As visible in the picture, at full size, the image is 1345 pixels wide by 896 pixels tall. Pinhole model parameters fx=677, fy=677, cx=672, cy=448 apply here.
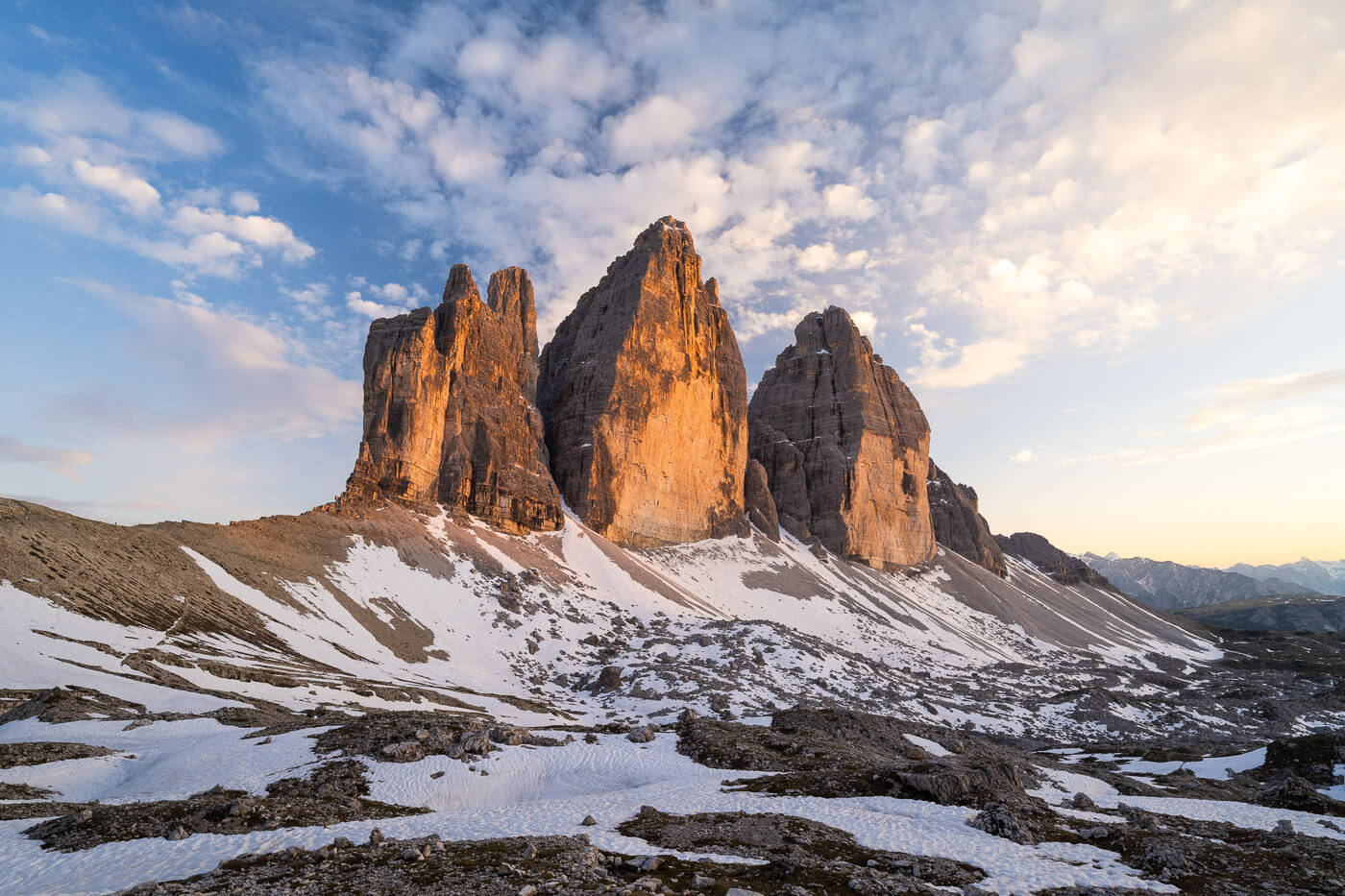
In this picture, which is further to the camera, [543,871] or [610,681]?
[610,681]

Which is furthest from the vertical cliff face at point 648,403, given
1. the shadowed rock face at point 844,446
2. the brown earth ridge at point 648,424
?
the shadowed rock face at point 844,446

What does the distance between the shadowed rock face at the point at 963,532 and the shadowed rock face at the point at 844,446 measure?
2340 centimetres

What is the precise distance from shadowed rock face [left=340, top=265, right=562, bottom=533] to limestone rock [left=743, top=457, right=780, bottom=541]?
49234 mm

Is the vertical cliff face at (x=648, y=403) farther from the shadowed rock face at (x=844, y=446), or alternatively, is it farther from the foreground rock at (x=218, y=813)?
the foreground rock at (x=218, y=813)

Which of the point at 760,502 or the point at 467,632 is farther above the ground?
the point at 760,502

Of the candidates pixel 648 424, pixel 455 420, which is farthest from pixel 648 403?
pixel 455 420

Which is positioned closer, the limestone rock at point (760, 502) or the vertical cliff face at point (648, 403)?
the vertical cliff face at point (648, 403)

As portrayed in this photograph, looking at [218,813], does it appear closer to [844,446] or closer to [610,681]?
[610,681]

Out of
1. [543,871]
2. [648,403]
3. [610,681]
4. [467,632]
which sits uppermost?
[648,403]

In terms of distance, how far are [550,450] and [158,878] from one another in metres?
112

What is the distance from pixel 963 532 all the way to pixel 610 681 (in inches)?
6207

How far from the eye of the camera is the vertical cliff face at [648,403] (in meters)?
118

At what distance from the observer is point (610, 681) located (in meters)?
58.2

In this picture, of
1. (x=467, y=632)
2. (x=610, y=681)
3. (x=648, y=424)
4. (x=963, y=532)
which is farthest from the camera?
(x=963, y=532)
